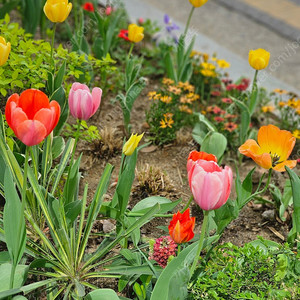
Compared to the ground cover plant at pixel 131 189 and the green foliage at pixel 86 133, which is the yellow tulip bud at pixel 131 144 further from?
the green foliage at pixel 86 133

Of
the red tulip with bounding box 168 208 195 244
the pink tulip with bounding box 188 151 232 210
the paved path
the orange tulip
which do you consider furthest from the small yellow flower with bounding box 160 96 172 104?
the pink tulip with bounding box 188 151 232 210

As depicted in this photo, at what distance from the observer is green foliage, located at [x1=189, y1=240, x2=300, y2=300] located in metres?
1.98

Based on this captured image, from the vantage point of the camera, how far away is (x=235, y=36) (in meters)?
5.45

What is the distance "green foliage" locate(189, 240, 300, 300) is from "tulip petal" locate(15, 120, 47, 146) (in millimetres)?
754

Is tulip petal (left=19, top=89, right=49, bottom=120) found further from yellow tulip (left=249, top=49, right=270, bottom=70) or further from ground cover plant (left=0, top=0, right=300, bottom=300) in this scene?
yellow tulip (left=249, top=49, right=270, bottom=70)

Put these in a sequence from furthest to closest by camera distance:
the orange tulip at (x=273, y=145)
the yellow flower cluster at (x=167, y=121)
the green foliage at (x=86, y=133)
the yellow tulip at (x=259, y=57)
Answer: the yellow flower cluster at (x=167, y=121)
the yellow tulip at (x=259, y=57)
the green foliage at (x=86, y=133)
the orange tulip at (x=273, y=145)

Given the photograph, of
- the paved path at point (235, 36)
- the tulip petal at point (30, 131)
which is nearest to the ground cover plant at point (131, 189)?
the tulip petal at point (30, 131)

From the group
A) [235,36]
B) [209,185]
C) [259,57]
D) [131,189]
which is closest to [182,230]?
[209,185]

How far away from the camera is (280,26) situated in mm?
5590

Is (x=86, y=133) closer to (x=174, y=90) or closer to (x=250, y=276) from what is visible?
(x=174, y=90)

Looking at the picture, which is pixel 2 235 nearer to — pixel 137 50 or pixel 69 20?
pixel 137 50

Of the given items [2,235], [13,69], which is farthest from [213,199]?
[13,69]

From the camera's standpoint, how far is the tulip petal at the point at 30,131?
172 centimetres

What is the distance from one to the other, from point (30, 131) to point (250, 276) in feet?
3.11
